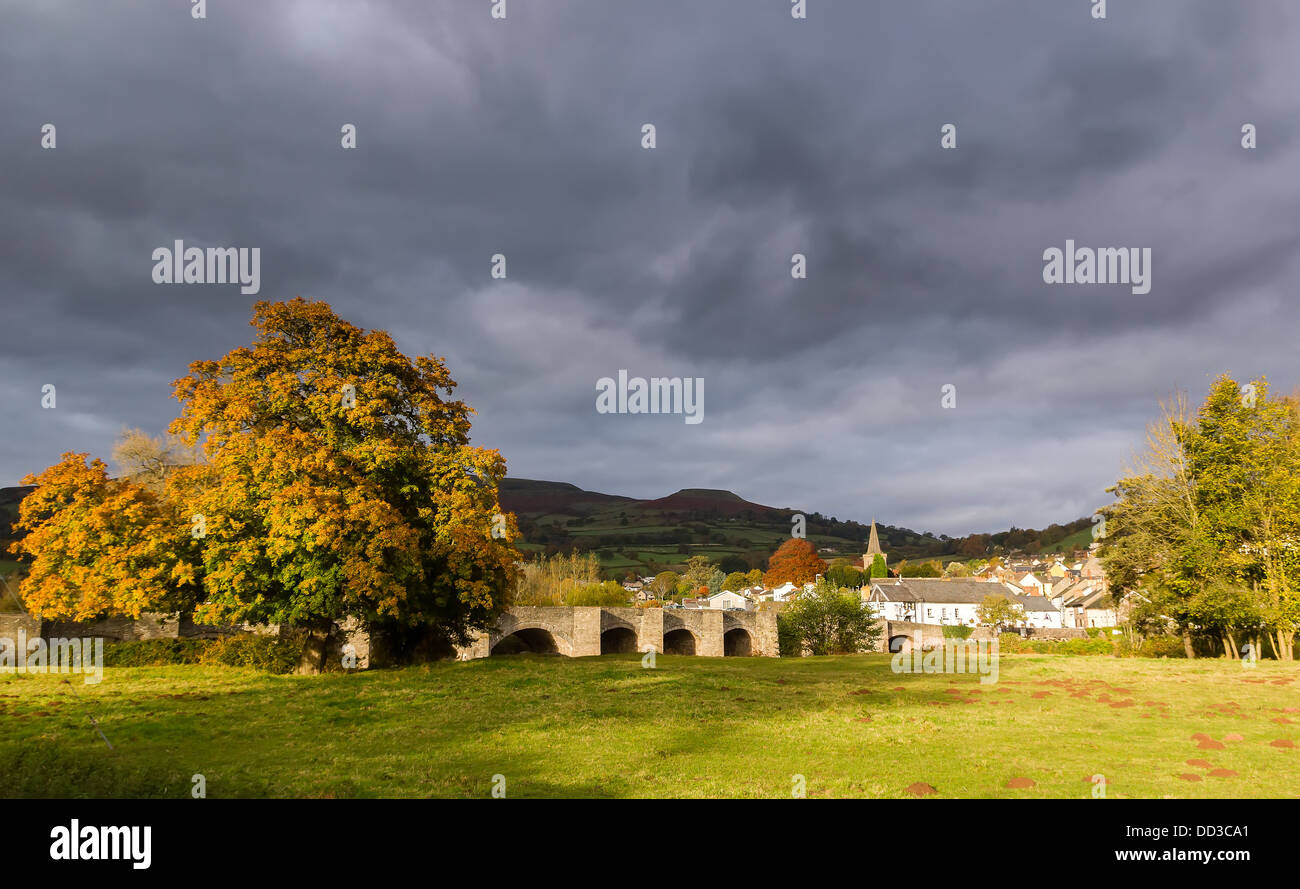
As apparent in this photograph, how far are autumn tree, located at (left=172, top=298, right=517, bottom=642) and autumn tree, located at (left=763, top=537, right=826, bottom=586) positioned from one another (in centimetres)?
11319

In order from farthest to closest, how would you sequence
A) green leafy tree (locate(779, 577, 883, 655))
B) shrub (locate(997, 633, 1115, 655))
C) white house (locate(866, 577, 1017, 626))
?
white house (locate(866, 577, 1017, 626))
green leafy tree (locate(779, 577, 883, 655))
shrub (locate(997, 633, 1115, 655))

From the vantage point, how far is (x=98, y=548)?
26609 millimetres

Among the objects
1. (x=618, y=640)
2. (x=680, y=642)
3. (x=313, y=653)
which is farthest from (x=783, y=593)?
(x=313, y=653)

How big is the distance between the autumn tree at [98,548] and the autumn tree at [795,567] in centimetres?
11808

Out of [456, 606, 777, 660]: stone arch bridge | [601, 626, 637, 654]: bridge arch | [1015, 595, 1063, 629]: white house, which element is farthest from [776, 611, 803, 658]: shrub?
[1015, 595, 1063, 629]: white house

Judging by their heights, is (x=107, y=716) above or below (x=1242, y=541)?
below

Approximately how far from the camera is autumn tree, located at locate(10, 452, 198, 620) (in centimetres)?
2545

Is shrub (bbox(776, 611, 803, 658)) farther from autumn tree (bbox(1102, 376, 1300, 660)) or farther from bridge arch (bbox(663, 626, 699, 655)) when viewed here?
autumn tree (bbox(1102, 376, 1300, 660))

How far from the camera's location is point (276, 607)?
24.6 m

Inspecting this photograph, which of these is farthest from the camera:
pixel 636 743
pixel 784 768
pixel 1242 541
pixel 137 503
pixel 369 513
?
pixel 1242 541
